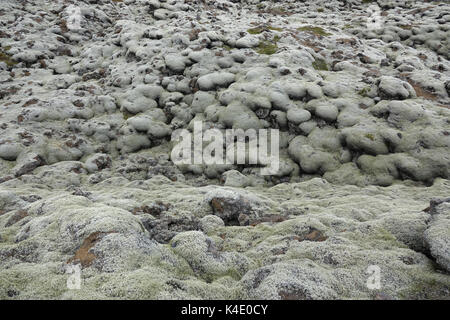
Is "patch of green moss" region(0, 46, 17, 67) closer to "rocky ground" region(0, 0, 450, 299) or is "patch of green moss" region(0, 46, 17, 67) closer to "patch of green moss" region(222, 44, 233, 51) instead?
"rocky ground" region(0, 0, 450, 299)

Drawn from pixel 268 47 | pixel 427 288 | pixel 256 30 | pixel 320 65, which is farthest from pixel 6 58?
pixel 427 288

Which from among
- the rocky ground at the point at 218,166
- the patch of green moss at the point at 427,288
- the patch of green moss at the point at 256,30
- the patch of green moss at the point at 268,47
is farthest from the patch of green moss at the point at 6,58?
the patch of green moss at the point at 427,288

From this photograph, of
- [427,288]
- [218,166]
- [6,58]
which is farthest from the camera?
[6,58]

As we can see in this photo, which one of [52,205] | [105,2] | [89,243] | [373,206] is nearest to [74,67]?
[105,2]

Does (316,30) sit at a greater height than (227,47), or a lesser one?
greater

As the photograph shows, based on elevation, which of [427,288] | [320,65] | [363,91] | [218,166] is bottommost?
[218,166]

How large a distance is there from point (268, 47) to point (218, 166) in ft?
54.8

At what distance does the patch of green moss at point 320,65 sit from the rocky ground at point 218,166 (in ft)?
0.61

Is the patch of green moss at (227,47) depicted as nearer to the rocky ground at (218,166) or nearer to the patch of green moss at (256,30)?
the rocky ground at (218,166)

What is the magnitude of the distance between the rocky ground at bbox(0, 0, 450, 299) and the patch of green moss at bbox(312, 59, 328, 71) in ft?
0.61

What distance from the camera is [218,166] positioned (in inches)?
790

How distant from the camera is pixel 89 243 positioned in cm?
941

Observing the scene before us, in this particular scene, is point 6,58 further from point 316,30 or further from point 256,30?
point 316,30

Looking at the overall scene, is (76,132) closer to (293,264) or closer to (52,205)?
(52,205)
